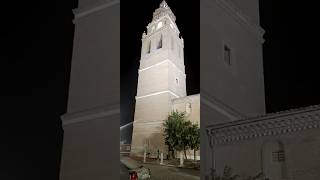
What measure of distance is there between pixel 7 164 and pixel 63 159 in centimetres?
142

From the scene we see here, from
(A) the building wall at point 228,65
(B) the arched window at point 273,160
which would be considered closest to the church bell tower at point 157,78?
(A) the building wall at point 228,65

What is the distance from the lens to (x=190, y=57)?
25.7 feet

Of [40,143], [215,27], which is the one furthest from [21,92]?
[215,27]

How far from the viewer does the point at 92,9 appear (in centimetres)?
806

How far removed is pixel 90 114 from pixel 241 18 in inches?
185

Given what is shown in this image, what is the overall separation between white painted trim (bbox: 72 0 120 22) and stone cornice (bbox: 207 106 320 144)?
294cm

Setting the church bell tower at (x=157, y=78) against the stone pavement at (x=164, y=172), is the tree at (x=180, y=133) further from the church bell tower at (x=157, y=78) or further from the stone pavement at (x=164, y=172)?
the stone pavement at (x=164, y=172)

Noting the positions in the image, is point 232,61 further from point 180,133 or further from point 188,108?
point 180,133

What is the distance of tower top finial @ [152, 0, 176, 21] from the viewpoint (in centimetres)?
820

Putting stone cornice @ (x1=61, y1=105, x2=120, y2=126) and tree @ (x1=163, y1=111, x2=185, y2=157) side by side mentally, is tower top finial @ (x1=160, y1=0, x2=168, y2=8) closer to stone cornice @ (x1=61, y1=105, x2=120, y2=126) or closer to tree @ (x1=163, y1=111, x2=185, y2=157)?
tree @ (x1=163, y1=111, x2=185, y2=157)

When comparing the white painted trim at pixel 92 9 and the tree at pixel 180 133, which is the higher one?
the white painted trim at pixel 92 9

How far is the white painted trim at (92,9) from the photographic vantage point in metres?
7.90

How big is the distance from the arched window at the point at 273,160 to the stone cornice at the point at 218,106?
130cm

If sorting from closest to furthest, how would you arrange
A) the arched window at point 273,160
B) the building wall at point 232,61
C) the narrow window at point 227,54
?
1. the arched window at point 273,160
2. the building wall at point 232,61
3. the narrow window at point 227,54
